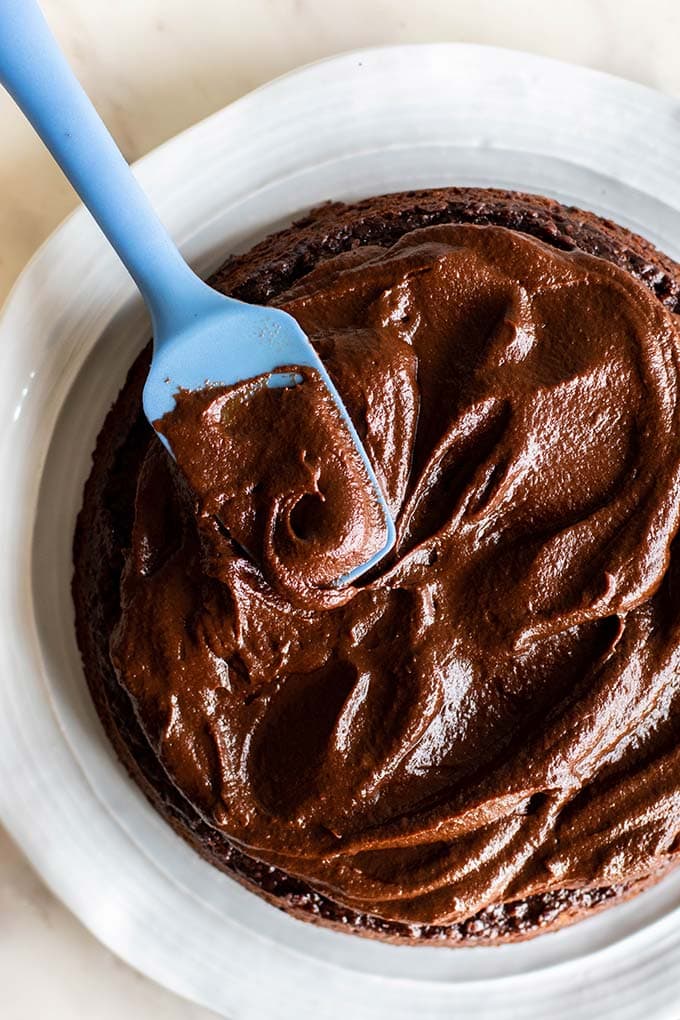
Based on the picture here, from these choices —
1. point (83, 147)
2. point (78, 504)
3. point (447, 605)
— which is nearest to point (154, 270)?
point (83, 147)

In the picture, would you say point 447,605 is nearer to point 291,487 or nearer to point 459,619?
point 459,619

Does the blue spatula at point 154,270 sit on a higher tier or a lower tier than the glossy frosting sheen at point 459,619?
higher

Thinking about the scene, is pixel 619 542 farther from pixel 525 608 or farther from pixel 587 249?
pixel 587 249

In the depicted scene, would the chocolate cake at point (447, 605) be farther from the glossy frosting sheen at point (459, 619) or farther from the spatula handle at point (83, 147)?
the spatula handle at point (83, 147)

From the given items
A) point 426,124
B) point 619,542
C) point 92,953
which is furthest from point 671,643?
point 92,953

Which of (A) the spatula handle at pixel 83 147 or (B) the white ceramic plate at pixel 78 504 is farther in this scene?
(B) the white ceramic plate at pixel 78 504

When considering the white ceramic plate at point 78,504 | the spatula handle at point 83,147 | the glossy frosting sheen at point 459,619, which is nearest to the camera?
the spatula handle at point 83,147

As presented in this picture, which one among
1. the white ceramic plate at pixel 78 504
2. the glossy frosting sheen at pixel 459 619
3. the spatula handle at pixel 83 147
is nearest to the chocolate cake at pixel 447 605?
the glossy frosting sheen at pixel 459 619

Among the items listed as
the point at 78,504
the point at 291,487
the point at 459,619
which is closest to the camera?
the point at 291,487

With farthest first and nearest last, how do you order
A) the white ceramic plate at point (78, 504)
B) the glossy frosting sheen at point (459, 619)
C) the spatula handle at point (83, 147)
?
the white ceramic plate at point (78, 504)
the glossy frosting sheen at point (459, 619)
the spatula handle at point (83, 147)
